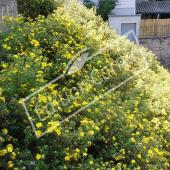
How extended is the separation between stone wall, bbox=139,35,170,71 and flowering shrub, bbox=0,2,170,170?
903 cm

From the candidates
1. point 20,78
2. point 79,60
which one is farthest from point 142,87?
point 20,78

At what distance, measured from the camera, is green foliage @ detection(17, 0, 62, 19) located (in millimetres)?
6879

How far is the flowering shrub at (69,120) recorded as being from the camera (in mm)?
2229

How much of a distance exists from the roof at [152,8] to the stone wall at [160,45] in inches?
146

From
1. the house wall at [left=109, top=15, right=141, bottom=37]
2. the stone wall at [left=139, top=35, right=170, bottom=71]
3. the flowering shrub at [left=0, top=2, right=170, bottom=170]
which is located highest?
the house wall at [left=109, top=15, right=141, bottom=37]

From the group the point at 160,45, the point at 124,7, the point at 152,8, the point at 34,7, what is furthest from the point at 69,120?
the point at 152,8

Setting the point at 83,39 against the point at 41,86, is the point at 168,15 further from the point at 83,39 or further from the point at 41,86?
the point at 41,86

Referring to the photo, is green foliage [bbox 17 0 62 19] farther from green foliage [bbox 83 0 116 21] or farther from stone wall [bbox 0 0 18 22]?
green foliage [bbox 83 0 116 21]

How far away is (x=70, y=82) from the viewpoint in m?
3.55

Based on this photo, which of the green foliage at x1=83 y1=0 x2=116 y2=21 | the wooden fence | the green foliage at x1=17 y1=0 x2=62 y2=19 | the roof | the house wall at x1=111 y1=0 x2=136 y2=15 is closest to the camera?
the green foliage at x1=17 y1=0 x2=62 y2=19

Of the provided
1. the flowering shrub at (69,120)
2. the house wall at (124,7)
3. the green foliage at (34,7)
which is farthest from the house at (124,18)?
the flowering shrub at (69,120)

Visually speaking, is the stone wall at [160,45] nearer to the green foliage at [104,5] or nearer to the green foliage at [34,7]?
the green foliage at [104,5]

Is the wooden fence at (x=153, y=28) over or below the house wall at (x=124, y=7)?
below

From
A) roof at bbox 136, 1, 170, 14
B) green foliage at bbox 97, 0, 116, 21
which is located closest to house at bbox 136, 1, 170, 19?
roof at bbox 136, 1, 170, 14
